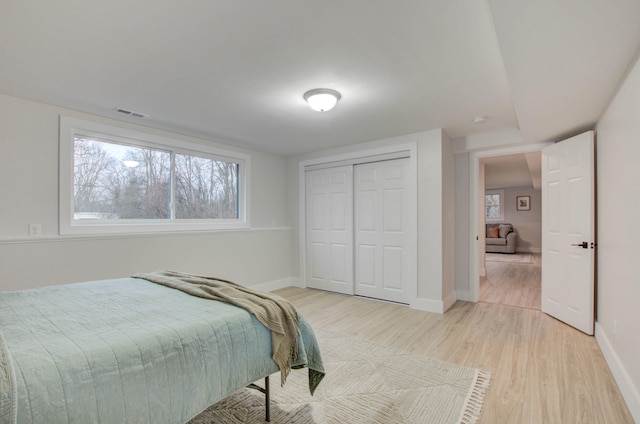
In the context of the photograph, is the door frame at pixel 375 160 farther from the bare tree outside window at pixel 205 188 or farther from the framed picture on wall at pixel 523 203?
the framed picture on wall at pixel 523 203

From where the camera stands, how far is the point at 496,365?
8.04 ft

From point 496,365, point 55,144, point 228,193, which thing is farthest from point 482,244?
point 55,144

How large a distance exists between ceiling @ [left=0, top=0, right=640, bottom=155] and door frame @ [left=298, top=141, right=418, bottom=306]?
2.79ft

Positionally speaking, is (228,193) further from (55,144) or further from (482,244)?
(482,244)

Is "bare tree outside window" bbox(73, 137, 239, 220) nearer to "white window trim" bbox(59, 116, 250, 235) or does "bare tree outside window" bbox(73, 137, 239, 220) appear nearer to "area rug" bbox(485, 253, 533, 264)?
"white window trim" bbox(59, 116, 250, 235)

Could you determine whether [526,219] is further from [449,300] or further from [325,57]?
[325,57]

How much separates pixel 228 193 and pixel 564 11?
4.07 metres

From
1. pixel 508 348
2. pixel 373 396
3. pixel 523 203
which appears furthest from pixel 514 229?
pixel 373 396

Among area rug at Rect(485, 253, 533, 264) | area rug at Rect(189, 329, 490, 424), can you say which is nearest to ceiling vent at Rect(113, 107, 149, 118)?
area rug at Rect(189, 329, 490, 424)

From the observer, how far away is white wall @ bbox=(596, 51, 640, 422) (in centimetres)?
186

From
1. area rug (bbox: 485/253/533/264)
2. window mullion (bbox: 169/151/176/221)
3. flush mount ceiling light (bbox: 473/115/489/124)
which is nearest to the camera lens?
flush mount ceiling light (bbox: 473/115/489/124)

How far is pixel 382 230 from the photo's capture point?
4.38 m

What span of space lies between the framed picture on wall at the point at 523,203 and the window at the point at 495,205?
0.48m

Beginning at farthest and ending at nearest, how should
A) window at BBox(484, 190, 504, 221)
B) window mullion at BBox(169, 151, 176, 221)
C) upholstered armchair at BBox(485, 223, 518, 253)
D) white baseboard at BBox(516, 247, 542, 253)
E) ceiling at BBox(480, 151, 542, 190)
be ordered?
window at BBox(484, 190, 504, 221), white baseboard at BBox(516, 247, 542, 253), upholstered armchair at BBox(485, 223, 518, 253), ceiling at BBox(480, 151, 542, 190), window mullion at BBox(169, 151, 176, 221)
